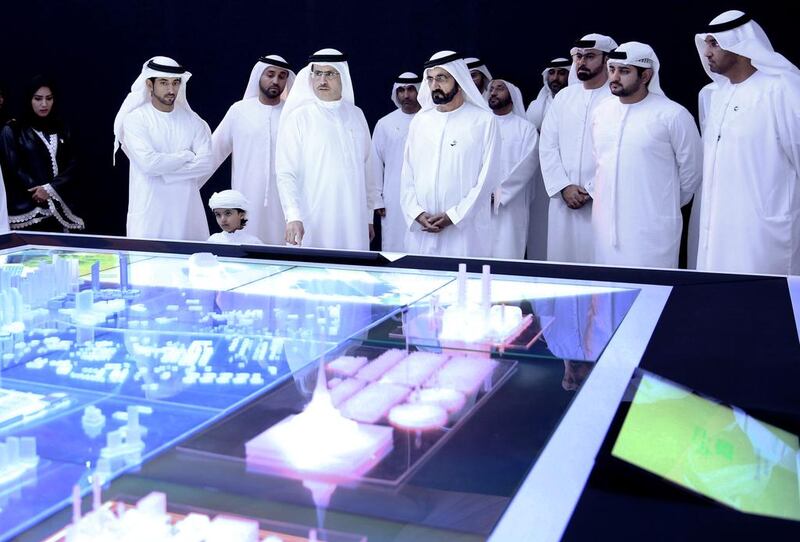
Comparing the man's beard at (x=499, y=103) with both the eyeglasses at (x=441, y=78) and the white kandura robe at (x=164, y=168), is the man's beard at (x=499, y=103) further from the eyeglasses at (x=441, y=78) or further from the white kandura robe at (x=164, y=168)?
the white kandura robe at (x=164, y=168)

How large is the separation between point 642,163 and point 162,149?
2673mm

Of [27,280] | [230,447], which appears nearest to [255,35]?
[27,280]

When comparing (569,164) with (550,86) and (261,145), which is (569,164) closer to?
(550,86)

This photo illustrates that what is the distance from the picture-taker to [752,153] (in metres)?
4.31

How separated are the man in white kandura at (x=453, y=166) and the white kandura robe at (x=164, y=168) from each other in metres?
1.35

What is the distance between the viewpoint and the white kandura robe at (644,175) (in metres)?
4.86

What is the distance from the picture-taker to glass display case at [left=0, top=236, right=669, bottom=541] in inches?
48.4

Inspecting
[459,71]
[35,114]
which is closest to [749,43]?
[459,71]

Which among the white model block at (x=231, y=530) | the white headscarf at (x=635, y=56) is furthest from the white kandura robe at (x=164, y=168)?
the white model block at (x=231, y=530)

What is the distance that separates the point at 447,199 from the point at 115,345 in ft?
10.1

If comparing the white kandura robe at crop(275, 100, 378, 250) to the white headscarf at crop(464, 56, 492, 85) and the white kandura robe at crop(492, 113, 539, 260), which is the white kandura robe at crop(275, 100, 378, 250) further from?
the white headscarf at crop(464, 56, 492, 85)

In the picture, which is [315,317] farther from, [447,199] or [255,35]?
[255,35]

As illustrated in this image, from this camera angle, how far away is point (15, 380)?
1.74 meters

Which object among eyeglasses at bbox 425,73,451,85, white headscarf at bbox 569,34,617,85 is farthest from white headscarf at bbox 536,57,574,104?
eyeglasses at bbox 425,73,451,85
